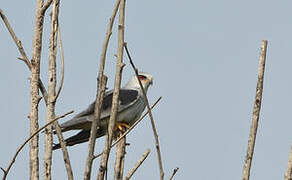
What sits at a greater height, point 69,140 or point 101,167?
point 101,167

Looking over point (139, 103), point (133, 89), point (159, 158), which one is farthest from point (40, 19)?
point (133, 89)

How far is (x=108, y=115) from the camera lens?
30.4 feet

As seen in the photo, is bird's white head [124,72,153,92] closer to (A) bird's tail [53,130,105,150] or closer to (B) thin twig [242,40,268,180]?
(A) bird's tail [53,130,105,150]

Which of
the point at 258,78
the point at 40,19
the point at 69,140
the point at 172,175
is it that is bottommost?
the point at 69,140

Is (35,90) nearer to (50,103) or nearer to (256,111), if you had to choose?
(50,103)

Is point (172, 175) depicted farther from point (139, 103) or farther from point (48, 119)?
point (139, 103)

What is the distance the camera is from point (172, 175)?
343 cm

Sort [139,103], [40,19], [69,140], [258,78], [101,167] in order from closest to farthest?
[101,167], [258,78], [40,19], [69,140], [139,103]

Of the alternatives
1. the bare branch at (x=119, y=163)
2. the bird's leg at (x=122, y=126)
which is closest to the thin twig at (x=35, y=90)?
the bare branch at (x=119, y=163)

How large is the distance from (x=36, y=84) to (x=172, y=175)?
88cm

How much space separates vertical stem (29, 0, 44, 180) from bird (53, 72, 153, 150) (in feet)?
15.2

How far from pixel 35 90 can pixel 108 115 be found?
5818mm

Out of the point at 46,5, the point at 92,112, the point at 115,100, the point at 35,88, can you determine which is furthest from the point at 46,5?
the point at 92,112

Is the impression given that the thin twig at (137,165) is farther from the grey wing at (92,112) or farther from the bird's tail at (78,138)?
the grey wing at (92,112)
